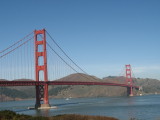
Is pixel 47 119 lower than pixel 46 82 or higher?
lower

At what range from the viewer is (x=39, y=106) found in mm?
74875

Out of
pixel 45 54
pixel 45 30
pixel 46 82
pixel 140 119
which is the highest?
pixel 45 30

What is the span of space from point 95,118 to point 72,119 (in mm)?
3419

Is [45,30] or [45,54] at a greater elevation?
[45,30]

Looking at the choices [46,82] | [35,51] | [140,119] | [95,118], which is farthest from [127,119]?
[35,51]

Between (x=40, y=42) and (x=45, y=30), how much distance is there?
3163 mm

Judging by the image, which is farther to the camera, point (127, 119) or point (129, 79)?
point (129, 79)

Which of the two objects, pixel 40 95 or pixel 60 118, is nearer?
pixel 60 118

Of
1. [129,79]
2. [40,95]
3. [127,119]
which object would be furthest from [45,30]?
[129,79]

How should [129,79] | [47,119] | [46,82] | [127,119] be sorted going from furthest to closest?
[129,79], [46,82], [127,119], [47,119]

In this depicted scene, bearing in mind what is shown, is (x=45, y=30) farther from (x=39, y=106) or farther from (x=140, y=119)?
(x=140, y=119)

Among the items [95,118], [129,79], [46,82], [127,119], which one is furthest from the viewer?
[129,79]

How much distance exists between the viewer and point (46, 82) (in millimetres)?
73312

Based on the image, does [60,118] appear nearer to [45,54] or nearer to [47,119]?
[47,119]
